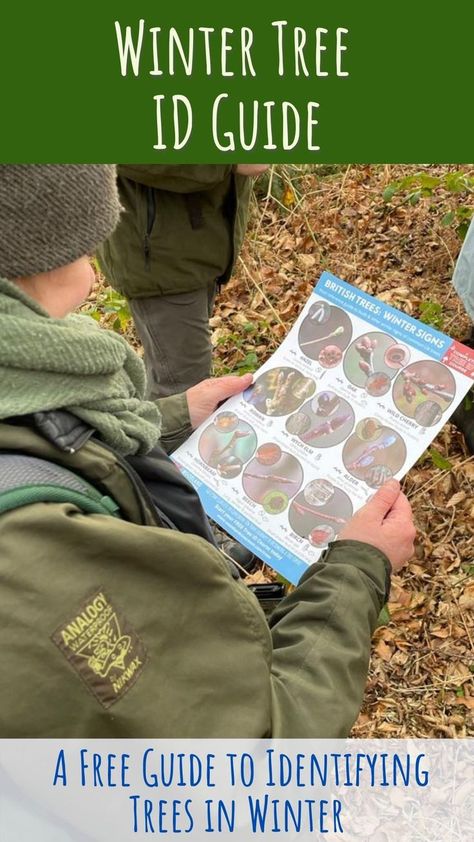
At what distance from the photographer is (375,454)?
1.78 meters

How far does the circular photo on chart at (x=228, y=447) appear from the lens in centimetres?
182

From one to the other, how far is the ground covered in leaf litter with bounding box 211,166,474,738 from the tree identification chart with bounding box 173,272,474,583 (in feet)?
1.45

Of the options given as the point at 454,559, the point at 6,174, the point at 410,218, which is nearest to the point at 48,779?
the point at 6,174

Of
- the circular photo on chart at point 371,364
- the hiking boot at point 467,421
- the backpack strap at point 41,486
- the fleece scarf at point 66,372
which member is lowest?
the hiking boot at point 467,421

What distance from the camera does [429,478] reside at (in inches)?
111

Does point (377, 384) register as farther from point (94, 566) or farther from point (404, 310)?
point (404, 310)

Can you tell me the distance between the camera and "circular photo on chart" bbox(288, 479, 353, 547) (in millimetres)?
1689

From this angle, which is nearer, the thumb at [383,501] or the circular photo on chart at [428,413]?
the thumb at [383,501]

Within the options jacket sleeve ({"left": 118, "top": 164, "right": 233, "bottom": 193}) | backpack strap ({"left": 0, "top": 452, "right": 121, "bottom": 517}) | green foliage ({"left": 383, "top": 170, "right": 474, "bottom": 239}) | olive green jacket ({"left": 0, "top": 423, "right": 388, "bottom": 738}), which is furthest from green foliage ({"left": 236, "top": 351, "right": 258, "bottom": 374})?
backpack strap ({"left": 0, "top": 452, "right": 121, "bottom": 517})

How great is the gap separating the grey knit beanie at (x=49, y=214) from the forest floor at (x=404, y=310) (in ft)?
4.72

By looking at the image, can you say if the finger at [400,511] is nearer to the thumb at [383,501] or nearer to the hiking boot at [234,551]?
the thumb at [383,501]

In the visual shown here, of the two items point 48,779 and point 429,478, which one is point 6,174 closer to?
point 48,779

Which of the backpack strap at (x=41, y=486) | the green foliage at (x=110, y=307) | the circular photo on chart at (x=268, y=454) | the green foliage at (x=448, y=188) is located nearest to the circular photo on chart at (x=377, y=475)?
the circular photo on chart at (x=268, y=454)

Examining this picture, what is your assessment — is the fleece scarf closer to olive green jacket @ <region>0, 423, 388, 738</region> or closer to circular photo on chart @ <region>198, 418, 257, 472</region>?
olive green jacket @ <region>0, 423, 388, 738</region>
